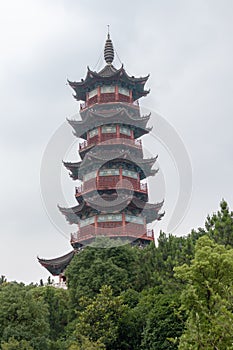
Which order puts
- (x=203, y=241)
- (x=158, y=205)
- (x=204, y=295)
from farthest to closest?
(x=158, y=205) → (x=203, y=241) → (x=204, y=295)

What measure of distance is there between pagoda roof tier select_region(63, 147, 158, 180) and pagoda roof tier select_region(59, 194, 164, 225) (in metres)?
2.89

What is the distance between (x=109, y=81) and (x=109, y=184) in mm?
10329

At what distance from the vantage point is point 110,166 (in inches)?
1628

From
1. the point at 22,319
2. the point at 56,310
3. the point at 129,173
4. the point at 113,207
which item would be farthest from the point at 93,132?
the point at 22,319

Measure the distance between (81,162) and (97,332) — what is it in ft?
77.8

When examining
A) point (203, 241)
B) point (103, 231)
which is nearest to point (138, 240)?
point (103, 231)

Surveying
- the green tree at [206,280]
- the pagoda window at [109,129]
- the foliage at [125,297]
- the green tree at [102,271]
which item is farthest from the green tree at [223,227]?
the pagoda window at [109,129]

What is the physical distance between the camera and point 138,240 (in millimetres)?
38781

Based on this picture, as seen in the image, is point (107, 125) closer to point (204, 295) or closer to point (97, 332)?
point (97, 332)

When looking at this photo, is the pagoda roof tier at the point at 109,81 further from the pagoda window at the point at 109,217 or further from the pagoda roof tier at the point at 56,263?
the pagoda roof tier at the point at 56,263

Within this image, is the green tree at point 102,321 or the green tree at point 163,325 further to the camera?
the green tree at point 102,321

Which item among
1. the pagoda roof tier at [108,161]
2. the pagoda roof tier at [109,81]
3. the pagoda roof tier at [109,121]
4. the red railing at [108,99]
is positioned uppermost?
the pagoda roof tier at [109,81]

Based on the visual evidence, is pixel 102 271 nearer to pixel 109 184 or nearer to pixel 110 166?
pixel 109 184

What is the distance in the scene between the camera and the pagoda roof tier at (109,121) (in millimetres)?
42781
